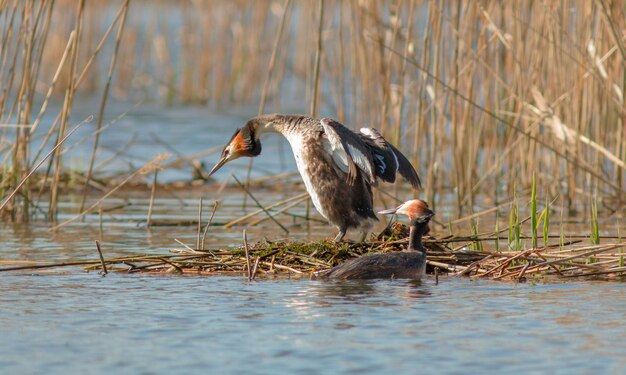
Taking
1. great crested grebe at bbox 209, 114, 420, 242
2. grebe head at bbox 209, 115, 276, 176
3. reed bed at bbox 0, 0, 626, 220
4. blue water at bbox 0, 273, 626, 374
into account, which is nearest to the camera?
blue water at bbox 0, 273, 626, 374

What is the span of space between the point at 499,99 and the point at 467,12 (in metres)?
1.78

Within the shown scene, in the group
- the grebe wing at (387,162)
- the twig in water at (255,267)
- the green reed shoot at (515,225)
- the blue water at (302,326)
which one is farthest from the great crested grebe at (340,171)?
the blue water at (302,326)

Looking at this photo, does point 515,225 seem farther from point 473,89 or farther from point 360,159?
point 473,89

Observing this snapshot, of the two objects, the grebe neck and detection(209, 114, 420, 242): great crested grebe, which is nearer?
the grebe neck

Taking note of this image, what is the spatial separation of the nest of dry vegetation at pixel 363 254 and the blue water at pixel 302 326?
15 centimetres

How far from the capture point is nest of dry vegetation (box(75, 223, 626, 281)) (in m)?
6.40

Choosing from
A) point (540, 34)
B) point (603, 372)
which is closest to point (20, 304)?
point (603, 372)

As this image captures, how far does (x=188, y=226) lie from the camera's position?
9352 mm

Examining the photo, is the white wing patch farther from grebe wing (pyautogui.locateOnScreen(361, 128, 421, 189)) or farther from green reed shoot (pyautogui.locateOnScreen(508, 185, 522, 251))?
green reed shoot (pyautogui.locateOnScreen(508, 185, 522, 251))

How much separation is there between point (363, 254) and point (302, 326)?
170 cm

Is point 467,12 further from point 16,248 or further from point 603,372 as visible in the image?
point 603,372

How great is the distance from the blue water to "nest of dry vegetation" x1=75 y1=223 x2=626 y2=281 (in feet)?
0.49

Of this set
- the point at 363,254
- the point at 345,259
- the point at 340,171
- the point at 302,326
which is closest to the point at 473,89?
the point at 340,171

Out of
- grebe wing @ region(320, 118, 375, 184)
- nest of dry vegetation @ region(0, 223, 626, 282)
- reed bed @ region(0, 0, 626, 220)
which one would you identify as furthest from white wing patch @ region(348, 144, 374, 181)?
reed bed @ region(0, 0, 626, 220)
